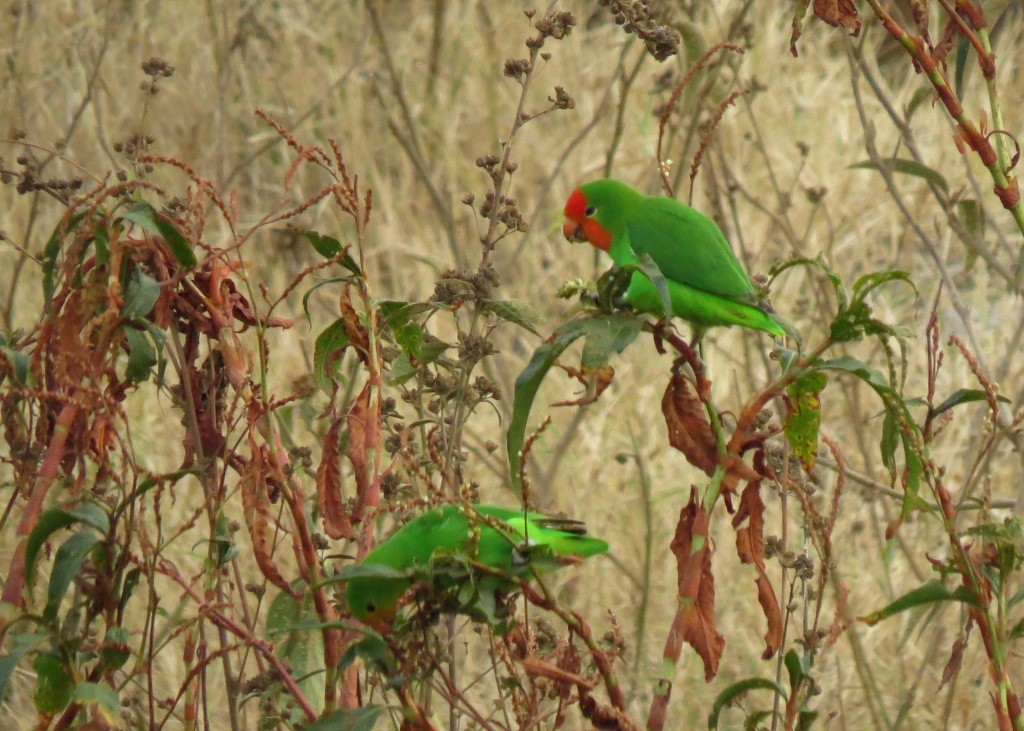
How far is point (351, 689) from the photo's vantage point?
116 cm

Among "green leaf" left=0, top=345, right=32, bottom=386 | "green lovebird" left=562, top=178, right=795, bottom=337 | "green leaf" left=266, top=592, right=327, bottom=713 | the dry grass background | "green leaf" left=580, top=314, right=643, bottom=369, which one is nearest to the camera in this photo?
"green leaf" left=580, top=314, right=643, bottom=369

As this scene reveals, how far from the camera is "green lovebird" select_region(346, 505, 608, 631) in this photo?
1050 millimetres

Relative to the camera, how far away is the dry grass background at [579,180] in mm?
3184

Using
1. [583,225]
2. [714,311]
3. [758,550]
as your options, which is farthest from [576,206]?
[758,550]

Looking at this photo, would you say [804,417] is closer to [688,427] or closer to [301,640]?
[688,427]

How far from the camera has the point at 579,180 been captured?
13.9 ft

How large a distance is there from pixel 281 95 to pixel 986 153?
336 cm

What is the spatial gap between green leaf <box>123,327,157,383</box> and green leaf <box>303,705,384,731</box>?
315mm

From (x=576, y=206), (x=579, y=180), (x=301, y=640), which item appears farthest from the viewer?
(x=579, y=180)

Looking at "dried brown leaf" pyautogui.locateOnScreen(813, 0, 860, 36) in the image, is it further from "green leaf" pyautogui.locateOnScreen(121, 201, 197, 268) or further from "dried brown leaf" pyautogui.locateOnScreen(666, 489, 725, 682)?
"green leaf" pyautogui.locateOnScreen(121, 201, 197, 268)

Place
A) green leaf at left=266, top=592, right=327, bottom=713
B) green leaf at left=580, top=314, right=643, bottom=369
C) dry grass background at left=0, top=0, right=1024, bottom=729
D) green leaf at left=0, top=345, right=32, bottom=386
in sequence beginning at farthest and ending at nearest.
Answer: dry grass background at left=0, top=0, right=1024, bottom=729 < green leaf at left=266, top=592, right=327, bottom=713 < green leaf at left=0, top=345, right=32, bottom=386 < green leaf at left=580, top=314, right=643, bottom=369

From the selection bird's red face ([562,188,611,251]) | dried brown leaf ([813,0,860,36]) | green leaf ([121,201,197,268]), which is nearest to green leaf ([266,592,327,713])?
green leaf ([121,201,197,268])

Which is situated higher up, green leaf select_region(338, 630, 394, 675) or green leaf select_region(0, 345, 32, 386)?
green leaf select_region(0, 345, 32, 386)

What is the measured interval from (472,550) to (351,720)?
0.52 feet
